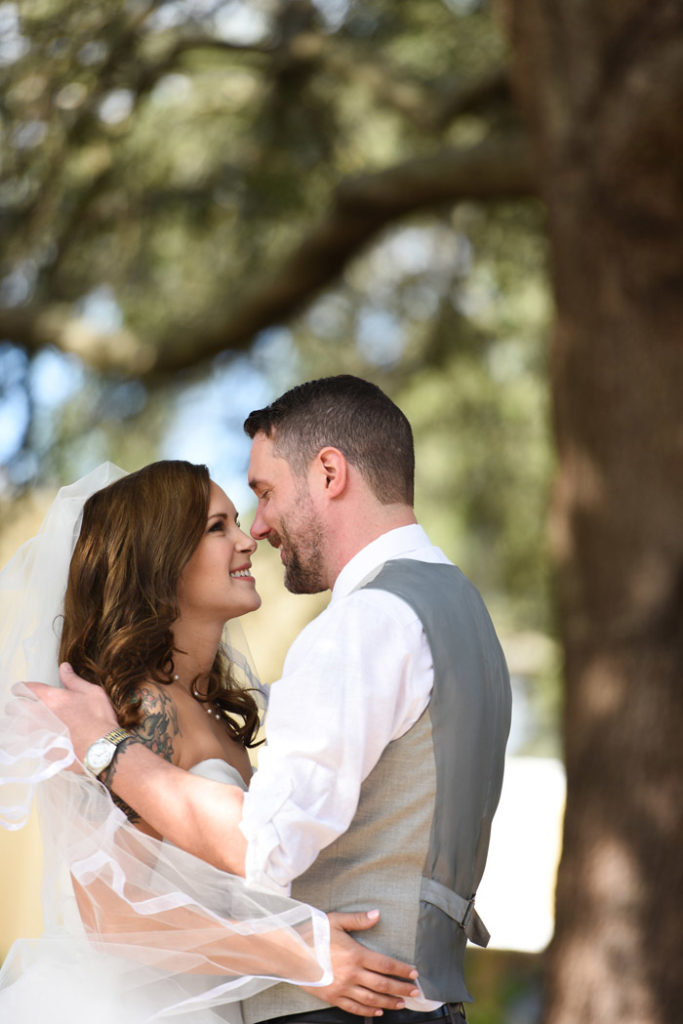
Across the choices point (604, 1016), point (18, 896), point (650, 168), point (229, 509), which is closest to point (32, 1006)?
point (18, 896)

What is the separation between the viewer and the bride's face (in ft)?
9.06

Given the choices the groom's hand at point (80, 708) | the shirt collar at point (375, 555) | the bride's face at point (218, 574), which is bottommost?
the groom's hand at point (80, 708)

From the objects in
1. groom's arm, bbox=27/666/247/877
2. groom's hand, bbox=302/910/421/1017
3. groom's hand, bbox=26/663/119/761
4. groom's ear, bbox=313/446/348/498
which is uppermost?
groom's ear, bbox=313/446/348/498

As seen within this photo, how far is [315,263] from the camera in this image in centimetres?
637

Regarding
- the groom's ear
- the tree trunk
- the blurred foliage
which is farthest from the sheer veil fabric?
the blurred foliage

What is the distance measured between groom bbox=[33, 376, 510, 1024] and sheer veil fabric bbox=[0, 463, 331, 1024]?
7 centimetres

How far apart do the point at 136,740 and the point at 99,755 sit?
0.23ft

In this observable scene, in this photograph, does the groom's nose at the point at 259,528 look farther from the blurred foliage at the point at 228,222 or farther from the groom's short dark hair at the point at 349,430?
the blurred foliage at the point at 228,222

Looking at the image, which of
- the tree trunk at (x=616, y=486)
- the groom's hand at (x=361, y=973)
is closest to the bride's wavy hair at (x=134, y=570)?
the groom's hand at (x=361, y=973)

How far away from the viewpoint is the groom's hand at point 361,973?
218cm

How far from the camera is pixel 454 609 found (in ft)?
7.69

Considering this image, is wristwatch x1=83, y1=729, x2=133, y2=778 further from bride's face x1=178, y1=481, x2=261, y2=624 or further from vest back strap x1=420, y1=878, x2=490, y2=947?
vest back strap x1=420, y1=878, x2=490, y2=947

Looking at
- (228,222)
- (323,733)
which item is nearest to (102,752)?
(323,733)

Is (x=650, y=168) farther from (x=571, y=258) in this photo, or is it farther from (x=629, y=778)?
(x=629, y=778)
